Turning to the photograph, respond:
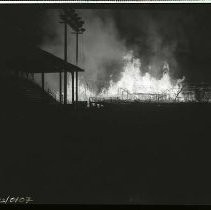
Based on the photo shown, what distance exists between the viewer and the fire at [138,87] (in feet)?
9.81

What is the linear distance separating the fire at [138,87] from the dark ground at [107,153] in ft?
0.32

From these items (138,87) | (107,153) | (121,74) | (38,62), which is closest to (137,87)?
(138,87)

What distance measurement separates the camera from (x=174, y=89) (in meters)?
3.02

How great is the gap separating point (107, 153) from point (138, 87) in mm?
625

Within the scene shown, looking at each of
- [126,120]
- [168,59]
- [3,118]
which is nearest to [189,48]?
[168,59]

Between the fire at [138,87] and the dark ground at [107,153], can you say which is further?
the fire at [138,87]

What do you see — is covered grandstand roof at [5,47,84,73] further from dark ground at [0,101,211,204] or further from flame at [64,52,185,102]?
dark ground at [0,101,211,204]

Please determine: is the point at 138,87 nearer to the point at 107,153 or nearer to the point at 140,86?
the point at 140,86

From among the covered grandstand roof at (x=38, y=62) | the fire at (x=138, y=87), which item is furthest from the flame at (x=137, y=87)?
the covered grandstand roof at (x=38, y=62)

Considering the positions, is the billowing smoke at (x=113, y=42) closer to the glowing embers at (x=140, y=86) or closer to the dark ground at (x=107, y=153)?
the glowing embers at (x=140, y=86)

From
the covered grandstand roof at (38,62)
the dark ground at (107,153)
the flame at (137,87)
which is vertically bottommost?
the dark ground at (107,153)

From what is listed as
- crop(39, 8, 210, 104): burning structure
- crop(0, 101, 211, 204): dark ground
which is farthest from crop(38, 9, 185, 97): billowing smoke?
crop(0, 101, 211, 204): dark ground

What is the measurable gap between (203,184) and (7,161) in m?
1.64

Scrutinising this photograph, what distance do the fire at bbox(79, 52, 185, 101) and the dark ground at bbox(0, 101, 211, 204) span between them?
0.32 feet
